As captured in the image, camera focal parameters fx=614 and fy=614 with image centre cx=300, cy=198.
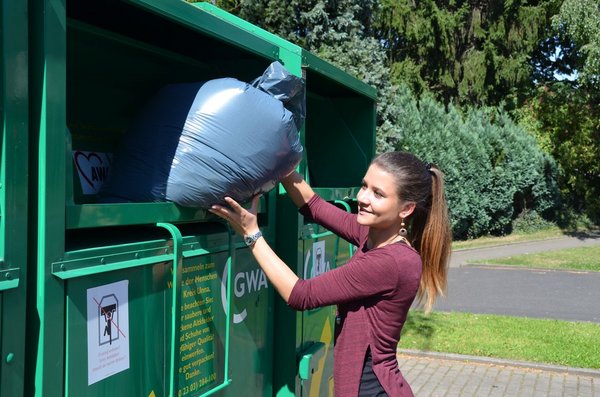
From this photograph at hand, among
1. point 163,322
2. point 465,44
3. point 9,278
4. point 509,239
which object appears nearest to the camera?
point 9,278

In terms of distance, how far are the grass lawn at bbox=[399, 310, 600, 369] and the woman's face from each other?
4778 mm

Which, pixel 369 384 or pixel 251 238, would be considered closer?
pixel 251 238

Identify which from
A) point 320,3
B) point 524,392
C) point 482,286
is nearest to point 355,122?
point 524,392

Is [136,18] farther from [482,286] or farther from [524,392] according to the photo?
[482,286]

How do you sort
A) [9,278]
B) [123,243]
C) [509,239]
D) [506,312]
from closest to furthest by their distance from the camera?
[9,278] < [123,243] < [506,312] < [509,239]

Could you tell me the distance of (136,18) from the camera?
2.05 m

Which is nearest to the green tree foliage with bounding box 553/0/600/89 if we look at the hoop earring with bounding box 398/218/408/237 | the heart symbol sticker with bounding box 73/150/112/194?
the hoop earring with bounding box 398/218/408/237

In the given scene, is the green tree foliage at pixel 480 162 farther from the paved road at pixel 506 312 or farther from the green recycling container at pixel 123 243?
the green recycling container at pixel 123 243

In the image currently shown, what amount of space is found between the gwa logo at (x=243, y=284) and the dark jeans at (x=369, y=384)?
1.68 ft

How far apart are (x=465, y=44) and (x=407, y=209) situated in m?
22.0

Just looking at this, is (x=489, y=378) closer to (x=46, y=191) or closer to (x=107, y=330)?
(x=107, y=330)

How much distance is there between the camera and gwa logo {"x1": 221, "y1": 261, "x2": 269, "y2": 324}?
2.20 meters

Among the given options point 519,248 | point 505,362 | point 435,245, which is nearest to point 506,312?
point 505,362

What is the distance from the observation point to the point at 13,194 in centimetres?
132
